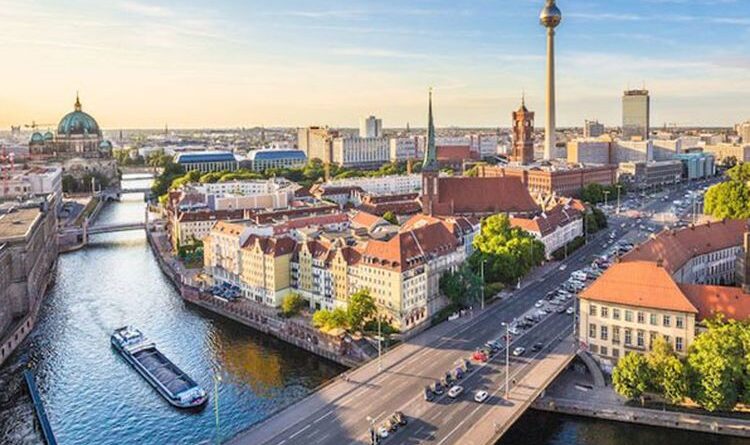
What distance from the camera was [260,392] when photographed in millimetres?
49312

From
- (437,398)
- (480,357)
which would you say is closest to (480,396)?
(437,398)

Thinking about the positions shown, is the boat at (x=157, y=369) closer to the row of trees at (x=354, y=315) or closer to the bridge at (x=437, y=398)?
the bridge at (x=437, y=398)

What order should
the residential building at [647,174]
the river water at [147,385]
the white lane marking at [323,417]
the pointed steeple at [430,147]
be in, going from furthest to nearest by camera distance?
1. the residential building at [647,174]
2. the pointed steeple at [430,147]
3. the river water at [147,385]
4. the white lane marking at [323,417]

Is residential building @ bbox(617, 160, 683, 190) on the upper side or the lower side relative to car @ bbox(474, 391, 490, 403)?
upper

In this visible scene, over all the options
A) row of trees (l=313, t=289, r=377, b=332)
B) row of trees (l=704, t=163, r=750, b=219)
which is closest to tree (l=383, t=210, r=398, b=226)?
row of trees (l=313, t=289, r=377, b=332)

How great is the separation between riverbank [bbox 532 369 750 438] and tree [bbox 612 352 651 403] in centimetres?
105

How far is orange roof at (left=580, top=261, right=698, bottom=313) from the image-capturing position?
45000mm

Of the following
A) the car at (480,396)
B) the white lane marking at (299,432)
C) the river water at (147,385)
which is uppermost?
the car at (480,396)

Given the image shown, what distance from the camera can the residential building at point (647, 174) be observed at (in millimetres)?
167375

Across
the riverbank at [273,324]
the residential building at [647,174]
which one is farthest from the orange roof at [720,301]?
the residential building at [647,174]

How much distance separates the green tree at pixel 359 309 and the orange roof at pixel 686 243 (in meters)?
20.1

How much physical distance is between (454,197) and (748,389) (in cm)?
6668

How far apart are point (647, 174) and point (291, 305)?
131862mm

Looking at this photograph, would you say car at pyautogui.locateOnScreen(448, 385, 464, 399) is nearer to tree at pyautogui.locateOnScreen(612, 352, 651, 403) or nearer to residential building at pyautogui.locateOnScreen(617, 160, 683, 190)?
tree at pyautogui.locateOnScreen(612, 352, 651, 403)
